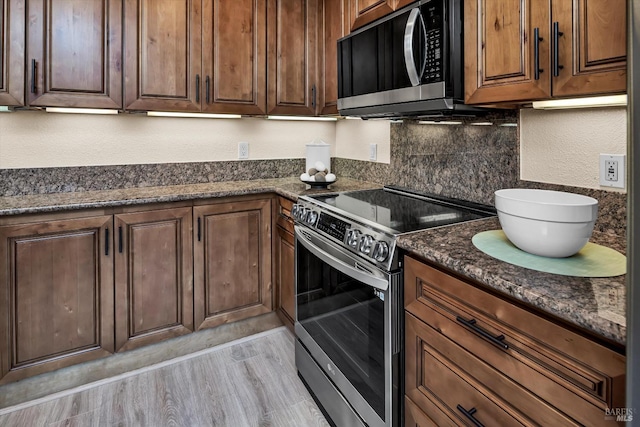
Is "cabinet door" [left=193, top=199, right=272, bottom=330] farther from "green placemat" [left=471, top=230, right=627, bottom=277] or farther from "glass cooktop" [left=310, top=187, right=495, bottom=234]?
"green placemat" [left=471, top=230, right=627, bottom=277]

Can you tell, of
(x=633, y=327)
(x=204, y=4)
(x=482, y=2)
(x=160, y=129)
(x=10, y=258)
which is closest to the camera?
(x=633, y=327)

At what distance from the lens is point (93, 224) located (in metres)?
1.91

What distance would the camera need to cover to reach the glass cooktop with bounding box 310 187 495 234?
4.83 feet

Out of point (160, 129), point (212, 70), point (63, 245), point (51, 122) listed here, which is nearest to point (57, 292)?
point (63, 245)

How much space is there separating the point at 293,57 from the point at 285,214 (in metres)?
1.07

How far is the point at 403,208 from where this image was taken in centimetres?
178

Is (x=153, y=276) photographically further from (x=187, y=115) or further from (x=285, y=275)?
(x=187, y=115)

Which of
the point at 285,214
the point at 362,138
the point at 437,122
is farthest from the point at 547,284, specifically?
the point at 362,138

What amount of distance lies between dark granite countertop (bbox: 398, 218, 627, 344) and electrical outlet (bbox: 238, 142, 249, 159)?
5.90ft

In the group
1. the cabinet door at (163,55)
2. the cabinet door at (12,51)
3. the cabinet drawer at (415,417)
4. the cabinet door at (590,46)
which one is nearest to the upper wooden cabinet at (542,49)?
the cabinet door at (590,46)

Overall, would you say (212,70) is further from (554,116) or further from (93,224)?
(554,116)

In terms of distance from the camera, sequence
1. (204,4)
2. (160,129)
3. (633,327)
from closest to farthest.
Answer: (633,327) → (204,4) → (160,129)

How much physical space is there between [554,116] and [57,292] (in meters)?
2.33

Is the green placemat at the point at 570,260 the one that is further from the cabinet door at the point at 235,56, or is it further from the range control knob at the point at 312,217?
the cabinet door at the point at 235,56
